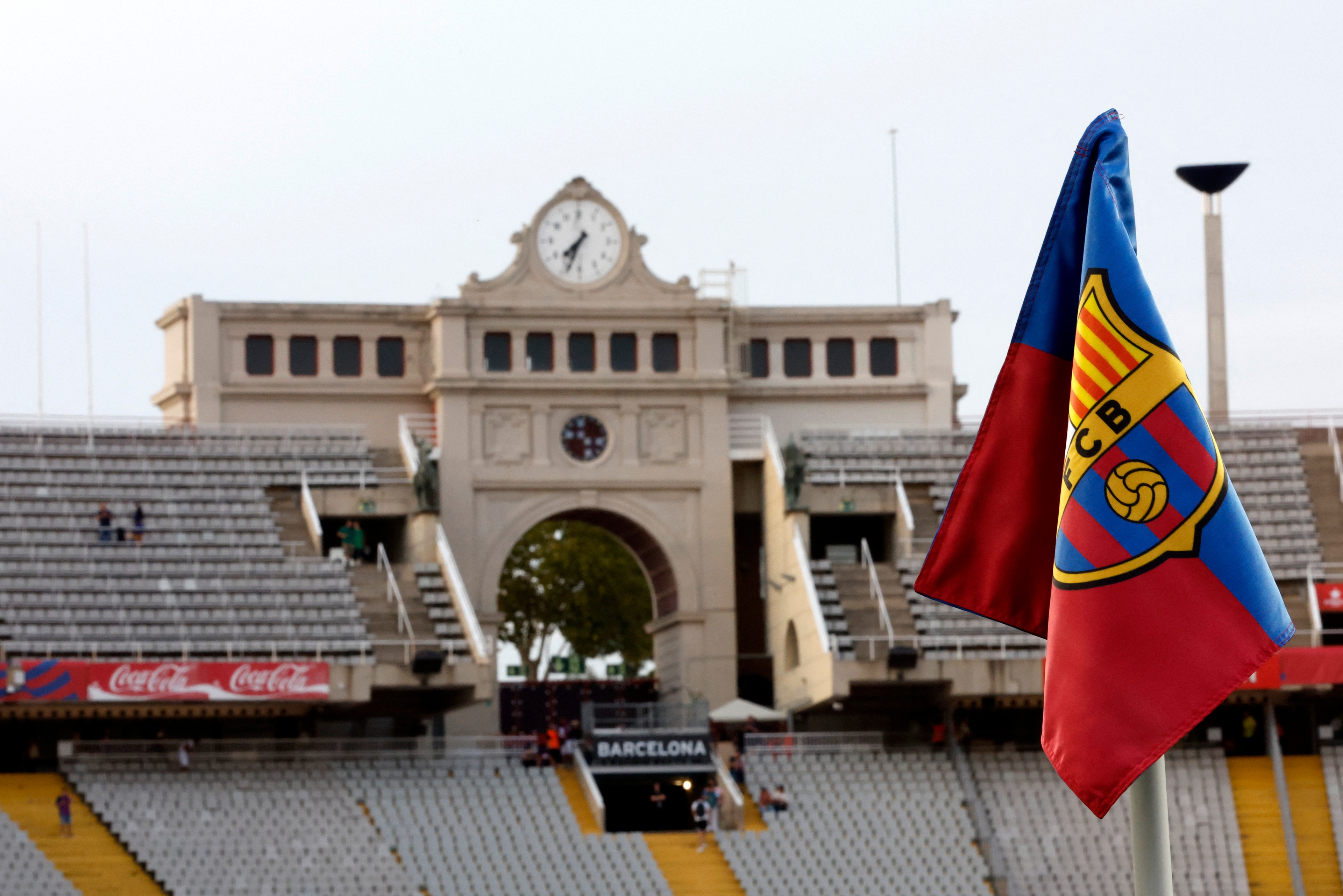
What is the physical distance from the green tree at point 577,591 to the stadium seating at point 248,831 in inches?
1396

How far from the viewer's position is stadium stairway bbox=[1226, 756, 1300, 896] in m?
44.5

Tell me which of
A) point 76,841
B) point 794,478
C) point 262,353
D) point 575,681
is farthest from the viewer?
point 575,681

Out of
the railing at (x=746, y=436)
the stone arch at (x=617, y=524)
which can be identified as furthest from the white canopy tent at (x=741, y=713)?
the railing at (x=746, y=436)

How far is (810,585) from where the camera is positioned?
4969 cm

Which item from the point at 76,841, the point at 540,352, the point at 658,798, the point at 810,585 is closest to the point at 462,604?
the point at 658,798

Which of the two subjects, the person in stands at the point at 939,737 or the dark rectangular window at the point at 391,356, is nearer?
the person in stands at the point at 939,737

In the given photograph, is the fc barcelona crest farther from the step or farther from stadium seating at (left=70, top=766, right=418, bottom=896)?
the step

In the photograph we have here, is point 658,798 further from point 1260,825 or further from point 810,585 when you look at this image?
point 1260,825

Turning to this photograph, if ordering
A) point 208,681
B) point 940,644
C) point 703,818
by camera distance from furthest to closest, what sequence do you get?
point 940,644 < point 703,818 < point 208,681

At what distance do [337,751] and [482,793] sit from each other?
351 cm

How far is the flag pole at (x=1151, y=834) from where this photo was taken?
5809 mm

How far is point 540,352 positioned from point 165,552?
36.3 ft

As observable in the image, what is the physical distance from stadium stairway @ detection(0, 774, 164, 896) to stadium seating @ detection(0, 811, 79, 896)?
0.19m

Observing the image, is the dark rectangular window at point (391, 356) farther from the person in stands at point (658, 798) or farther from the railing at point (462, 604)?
Result: the person in stands at point (658, 798)
